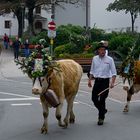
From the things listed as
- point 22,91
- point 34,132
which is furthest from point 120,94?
point 34,132

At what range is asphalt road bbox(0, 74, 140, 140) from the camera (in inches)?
429

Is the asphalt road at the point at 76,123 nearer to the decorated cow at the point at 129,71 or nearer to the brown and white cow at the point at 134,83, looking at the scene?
the brown and white cow at the point at 134,83

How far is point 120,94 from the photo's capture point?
19.3 meters

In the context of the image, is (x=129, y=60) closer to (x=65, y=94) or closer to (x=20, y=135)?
(x=65, y=94)

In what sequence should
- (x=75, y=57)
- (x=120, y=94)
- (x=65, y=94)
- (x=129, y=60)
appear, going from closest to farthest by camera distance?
(x=65, y=94), (x=129, y=60), (x=120, y=94), (x=75, y=57)

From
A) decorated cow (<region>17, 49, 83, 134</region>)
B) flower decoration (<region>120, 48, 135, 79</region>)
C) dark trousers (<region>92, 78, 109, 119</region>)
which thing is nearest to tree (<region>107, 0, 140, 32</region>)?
flower decoration (<region>120, 48, 135, 79</region>)

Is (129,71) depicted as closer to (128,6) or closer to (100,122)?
(100,122)

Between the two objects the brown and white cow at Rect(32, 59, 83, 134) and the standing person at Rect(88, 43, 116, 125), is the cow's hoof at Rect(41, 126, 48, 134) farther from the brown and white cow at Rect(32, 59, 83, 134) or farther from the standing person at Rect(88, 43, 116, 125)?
the standing person at Rect(88, 43, 116, 125)

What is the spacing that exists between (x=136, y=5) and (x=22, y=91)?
149ft

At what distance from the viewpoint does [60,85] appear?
11.1 metres

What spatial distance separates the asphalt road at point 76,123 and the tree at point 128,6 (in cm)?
4623

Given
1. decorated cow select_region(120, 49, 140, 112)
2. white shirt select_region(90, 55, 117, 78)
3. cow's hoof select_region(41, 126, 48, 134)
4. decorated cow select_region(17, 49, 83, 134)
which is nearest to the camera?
decorated cow select_region(17, 49, 83, 134)

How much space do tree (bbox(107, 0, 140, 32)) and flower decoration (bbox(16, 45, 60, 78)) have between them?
53458mm

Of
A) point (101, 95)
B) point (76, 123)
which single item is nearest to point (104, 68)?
point (101, 95)
